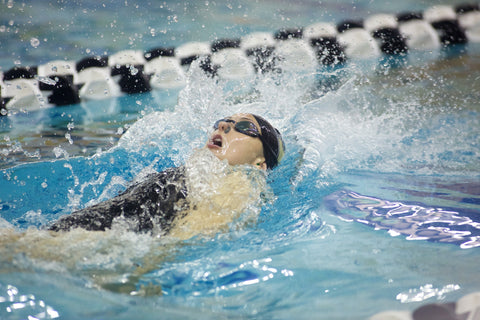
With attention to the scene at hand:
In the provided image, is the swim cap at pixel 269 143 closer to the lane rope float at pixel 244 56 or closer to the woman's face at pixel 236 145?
the woman's face at pixel 236 145

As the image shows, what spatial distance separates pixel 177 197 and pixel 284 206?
24.1 inches

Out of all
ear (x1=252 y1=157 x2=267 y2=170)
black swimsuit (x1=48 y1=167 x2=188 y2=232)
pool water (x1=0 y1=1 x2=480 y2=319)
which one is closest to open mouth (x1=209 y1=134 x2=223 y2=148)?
ear (x1=252 y1=157 x2=267 y2=170)

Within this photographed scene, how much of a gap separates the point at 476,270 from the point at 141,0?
644 centimetres

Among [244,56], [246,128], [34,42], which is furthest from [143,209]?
[34,42]

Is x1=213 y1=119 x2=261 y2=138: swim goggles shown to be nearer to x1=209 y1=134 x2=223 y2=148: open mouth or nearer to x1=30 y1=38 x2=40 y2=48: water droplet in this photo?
x1=209 y1=134 x2=223 y2=148: open mouth

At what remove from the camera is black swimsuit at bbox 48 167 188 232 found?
1.86 m

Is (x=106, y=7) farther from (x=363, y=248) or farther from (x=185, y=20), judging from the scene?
(x=363, y=248)

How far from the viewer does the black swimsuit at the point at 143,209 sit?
186 centimetres

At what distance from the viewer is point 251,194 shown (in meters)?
2.08

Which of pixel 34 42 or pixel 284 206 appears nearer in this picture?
pixel 284 206

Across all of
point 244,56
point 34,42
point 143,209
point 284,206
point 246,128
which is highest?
point 34,42

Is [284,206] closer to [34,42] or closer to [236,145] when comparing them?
[236,145]

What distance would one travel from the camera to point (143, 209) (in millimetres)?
1949

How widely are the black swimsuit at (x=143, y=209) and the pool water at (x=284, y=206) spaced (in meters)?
0.16
